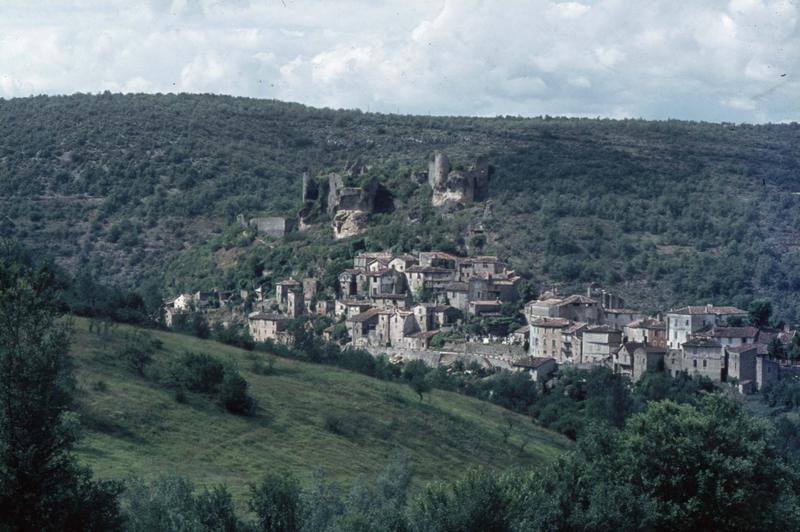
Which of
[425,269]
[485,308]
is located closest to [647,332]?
[485,308]

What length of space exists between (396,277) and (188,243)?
22.6 meters

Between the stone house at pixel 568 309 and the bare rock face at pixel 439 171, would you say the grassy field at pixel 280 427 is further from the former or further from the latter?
the bare rock face at pixel 439 171

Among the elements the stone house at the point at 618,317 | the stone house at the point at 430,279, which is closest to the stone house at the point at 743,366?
the stone house at the point at 618,317

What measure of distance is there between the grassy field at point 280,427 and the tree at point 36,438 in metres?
8.02

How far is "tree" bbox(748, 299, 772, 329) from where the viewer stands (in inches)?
2335

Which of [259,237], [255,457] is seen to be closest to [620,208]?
[259,237]

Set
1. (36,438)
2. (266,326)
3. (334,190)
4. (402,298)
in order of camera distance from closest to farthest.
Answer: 1. (36,438)
2. (266,326)
3. (402,298)
4. (334,190)

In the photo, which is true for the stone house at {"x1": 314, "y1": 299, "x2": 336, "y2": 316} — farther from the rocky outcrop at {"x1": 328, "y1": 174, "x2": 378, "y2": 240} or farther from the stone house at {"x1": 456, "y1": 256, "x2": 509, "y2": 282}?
the rocky outcrop at {"x1": 328, "y1": 174, "x2": 378, "y2": 240}

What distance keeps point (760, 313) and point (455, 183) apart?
23539mm

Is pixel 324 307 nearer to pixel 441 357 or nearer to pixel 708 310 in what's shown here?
pixel 441 357

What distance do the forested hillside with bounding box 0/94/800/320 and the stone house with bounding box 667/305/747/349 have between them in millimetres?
8586

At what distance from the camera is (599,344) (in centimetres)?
5600

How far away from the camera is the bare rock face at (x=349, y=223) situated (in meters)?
76.0

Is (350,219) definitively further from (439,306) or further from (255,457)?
(255,457)
